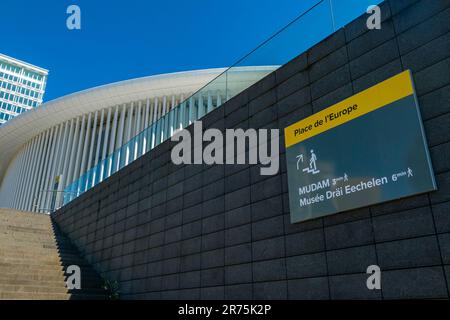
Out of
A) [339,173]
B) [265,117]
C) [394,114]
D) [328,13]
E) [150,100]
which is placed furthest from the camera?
[150,100]

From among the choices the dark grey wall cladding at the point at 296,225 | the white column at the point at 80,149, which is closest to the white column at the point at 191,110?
the dark grey wall cladding at the point at 296,225

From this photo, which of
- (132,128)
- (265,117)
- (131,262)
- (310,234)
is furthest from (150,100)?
(310,234)

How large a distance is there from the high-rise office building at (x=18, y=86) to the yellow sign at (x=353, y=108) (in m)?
109

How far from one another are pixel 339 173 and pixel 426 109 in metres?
1.57

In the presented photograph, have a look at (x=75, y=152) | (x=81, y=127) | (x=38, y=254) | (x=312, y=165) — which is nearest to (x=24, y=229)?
(x=38, y=254)

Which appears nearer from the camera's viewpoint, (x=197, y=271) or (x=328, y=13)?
(x=328, y=13)

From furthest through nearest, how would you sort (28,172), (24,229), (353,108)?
(28,172) < (24,229) < (353,108)

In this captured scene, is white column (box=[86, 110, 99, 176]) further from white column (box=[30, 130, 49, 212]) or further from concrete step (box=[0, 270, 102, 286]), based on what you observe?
concrete step (box=[0, 270, 102, 286])

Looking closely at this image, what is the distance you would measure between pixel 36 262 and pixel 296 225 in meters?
8.67

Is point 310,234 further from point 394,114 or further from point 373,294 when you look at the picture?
point 394,114

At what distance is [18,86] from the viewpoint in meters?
107

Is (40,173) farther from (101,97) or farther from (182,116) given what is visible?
(182,116)

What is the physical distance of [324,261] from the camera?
5926mm

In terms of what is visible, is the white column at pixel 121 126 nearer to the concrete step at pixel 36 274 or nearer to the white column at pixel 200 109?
the concrete step at pixel 36 274
